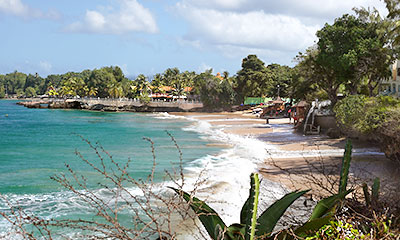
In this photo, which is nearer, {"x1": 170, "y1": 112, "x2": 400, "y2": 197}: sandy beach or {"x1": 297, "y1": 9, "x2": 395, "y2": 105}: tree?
{"x1": 170, "y1": 112, "x2": 400, "y2": 197}: sandy beach

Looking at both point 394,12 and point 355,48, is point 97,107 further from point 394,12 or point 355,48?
point 394,12

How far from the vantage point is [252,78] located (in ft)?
249

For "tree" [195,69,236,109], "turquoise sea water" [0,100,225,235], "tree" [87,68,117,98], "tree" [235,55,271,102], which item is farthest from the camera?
"tree" [87,68,117,98]

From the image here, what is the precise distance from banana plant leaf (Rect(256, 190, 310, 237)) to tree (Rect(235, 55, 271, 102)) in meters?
70.7

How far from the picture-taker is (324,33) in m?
30.2

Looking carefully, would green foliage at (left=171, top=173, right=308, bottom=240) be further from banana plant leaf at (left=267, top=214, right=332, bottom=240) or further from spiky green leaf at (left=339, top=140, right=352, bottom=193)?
spiky green leaf at (left=339, top=140, right=352, bottom=193)

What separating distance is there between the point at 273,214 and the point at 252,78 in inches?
2882

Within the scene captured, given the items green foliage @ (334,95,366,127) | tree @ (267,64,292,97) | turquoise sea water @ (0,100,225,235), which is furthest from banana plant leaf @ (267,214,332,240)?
tree @ (267,64,292,97)

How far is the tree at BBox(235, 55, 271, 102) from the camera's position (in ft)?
247

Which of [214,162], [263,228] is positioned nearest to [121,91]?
[214,162]

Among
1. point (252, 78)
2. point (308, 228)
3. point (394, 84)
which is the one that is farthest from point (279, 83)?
point (308, 228)

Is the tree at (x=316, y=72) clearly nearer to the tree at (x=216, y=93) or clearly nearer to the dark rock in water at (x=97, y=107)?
the tree at (x=216, y=93)

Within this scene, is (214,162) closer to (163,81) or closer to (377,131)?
(377,131)

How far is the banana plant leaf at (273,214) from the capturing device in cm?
364
